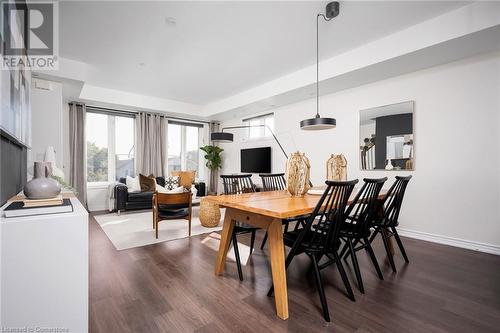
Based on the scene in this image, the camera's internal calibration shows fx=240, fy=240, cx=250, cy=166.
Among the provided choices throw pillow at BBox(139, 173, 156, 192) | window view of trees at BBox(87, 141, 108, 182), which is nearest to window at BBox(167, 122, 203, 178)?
throw pillow at BBox(139, 173, 156, 192)

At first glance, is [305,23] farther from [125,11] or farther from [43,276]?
[43,276]

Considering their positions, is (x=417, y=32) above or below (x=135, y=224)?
above

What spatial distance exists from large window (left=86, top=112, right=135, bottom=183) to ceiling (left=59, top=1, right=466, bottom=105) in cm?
152

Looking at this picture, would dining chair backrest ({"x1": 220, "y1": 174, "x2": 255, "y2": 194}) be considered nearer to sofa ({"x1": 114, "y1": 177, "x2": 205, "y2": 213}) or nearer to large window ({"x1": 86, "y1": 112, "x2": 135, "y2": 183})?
sofa ({"x1": 114, "y1": 177, "x2": 205, "y2": 213})

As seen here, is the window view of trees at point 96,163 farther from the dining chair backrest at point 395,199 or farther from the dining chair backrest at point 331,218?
the dining chair backrest at point 395,199

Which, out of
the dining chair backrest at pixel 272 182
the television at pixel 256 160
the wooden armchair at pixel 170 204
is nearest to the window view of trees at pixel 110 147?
the television at pixel 256 160

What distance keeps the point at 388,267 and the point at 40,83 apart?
548 centimetres

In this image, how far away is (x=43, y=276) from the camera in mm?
1160

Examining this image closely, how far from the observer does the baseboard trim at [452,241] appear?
9.55 feet

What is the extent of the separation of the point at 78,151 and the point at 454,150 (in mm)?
6835

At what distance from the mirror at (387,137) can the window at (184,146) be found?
4.88 metres

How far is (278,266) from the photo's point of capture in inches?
69.2

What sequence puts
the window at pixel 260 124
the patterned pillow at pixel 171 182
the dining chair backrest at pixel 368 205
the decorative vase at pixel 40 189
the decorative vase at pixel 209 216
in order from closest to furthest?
the decorative vase at pixel 40 189, the dining chair backrest at pixel 368 205, the decorative vase at pixel 209 216, the patterned pillow at pixel 171 182, the window at pixel 260 124

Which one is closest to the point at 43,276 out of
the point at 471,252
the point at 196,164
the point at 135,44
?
the point at 135,44
